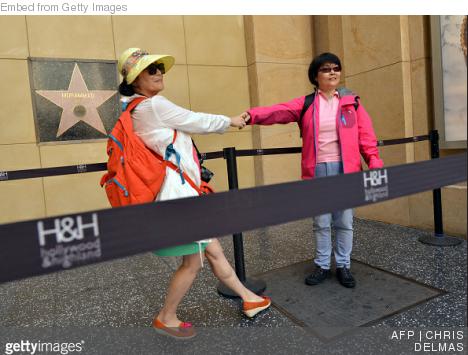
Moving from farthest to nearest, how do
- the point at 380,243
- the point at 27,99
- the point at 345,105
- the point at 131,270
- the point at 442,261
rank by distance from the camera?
the point at 27,99 → the point at 380,243 → the point at 131,270 → the point at 442,261 → the point at 345,105

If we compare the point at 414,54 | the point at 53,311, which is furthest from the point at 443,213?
the point at 53,311

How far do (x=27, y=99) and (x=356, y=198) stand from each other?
188 inches

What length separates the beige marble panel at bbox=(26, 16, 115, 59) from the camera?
481cm

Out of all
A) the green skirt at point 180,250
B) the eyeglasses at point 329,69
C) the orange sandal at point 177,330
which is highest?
the eyeglasses at point 329,69

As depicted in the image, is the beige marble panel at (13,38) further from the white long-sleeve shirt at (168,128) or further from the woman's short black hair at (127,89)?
the white long-sleeve shirt at (168,128)

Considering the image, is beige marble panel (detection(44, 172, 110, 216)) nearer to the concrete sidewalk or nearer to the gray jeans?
the concrete sidewalk

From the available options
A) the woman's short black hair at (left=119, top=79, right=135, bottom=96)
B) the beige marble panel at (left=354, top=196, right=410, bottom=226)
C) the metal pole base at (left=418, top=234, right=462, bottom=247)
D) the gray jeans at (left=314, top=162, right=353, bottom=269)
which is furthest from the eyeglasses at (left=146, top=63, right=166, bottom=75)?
the beige marble panel at (left=354, top=196, right=410, bottom=226)

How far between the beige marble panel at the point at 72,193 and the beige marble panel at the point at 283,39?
3151 millimetres

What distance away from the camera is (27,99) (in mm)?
4785

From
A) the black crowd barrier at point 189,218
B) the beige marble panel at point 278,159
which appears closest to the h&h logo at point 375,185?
the black crowd barrier at point 189,218

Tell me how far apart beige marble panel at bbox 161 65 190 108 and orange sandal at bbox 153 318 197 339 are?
12.5ft

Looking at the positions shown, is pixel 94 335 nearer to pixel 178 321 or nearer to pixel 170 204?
pixel 178 321

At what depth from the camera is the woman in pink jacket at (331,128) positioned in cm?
278

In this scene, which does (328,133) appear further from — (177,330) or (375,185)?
(177,330)
